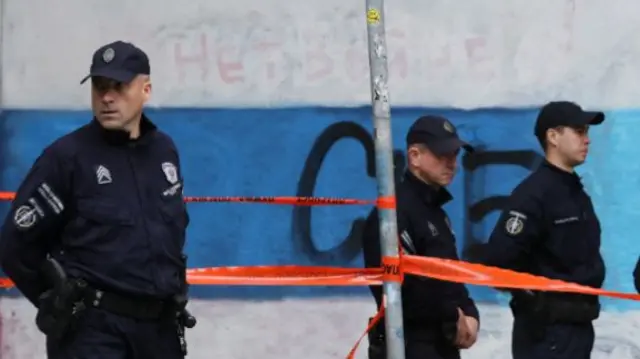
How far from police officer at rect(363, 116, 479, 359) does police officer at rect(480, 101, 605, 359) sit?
0.35 meters

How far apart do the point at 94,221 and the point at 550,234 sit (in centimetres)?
215

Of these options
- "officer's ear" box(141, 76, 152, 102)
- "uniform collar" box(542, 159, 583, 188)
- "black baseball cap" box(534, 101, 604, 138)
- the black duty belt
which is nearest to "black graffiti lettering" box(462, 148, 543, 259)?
"black baseball cap" box(534, 101, 604, 138)

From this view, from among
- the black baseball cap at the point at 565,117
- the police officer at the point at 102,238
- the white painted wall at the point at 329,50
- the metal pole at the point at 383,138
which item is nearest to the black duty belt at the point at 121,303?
the police officer at the point at 102,238

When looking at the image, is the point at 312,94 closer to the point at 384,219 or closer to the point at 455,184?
the point at 455,184

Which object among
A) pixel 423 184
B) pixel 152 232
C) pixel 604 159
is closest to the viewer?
pixel 152 232

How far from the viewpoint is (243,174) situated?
7379mm

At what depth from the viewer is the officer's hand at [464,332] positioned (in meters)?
5.47

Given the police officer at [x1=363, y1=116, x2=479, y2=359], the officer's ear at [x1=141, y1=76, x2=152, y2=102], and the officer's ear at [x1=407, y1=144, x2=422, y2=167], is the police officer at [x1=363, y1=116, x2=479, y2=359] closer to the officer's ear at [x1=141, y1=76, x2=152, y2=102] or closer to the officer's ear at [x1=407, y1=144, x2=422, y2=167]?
the officer's ear at [x1=407, y1=144, x2=422, y2=167]

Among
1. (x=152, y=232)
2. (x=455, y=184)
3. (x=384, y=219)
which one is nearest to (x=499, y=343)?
(x=455, y=184)

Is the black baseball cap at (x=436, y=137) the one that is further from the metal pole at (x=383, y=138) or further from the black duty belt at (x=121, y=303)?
the black duty belt at (x=121, y=303)

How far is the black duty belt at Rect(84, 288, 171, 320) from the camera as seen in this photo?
463 centimetres

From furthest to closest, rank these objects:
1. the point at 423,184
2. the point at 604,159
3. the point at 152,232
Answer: the point at 604,159
the point at 423,184
the point at 152,232

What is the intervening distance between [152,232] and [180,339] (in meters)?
0.43

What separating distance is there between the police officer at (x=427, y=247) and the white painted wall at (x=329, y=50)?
5.72 ft
